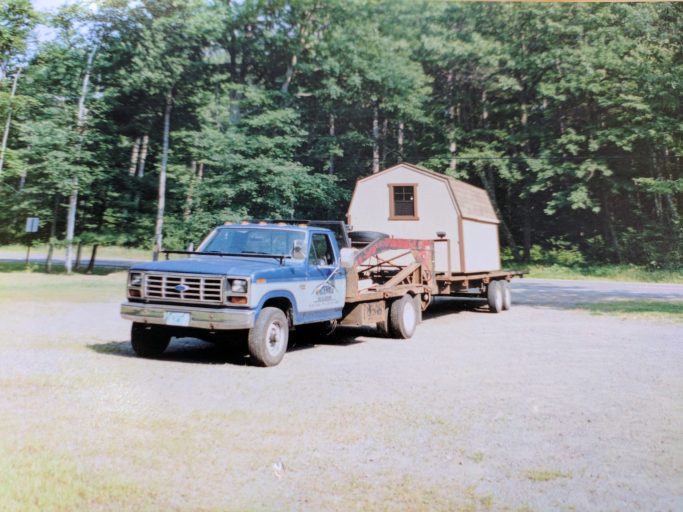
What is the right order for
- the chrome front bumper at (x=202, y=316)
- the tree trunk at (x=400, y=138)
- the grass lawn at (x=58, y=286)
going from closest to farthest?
1. the grass lawn at (x=58, y=286)
2. the chrome front bumper at (x=202, y=316)
3. the tree trunk at (x=400, y=138)

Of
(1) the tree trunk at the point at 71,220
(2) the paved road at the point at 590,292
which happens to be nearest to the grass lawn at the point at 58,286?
(1) the tree trunk at the point at 71,220

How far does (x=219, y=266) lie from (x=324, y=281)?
4.62 ft

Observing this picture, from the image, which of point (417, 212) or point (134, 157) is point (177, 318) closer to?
point (417, 212)

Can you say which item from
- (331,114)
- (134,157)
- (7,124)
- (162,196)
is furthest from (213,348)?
(331,114)

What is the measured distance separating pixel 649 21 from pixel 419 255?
4447mm

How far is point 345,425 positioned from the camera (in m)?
3.43

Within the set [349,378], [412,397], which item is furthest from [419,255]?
[412,397]

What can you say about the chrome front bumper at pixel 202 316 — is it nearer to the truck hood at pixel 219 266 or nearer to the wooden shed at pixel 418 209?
the truck hood at pixel 219 266

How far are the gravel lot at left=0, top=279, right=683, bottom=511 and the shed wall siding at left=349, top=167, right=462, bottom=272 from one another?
11.9ft

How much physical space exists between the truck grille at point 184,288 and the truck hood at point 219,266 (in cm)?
7

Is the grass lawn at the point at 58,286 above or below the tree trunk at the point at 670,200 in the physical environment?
below

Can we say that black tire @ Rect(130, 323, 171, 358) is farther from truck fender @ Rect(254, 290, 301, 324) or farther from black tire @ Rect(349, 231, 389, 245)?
black tire @ Rect(349, 231, 389, 245)

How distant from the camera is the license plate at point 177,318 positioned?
17.3 feet

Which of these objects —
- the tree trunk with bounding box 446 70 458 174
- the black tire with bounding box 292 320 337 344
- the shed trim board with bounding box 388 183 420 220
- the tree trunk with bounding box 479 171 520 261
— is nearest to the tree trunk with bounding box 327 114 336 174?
the tree trunk with bounding box 446 70 458 174
